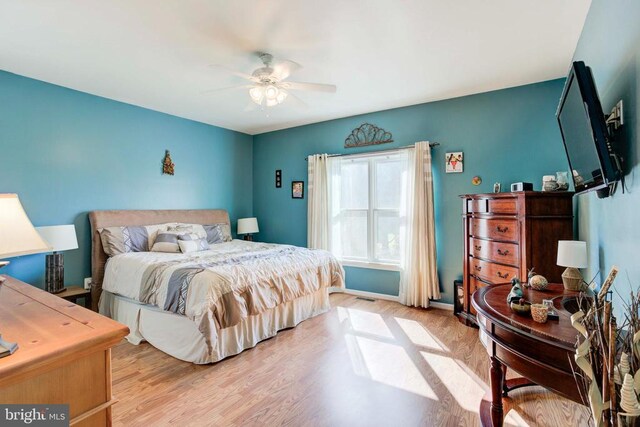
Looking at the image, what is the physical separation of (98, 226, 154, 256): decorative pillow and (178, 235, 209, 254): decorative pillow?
0.48 metres

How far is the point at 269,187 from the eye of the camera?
5.45 metres

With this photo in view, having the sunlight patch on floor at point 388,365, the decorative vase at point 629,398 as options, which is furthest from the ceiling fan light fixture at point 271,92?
the decorative vase at point 629,398

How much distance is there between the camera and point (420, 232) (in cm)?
387

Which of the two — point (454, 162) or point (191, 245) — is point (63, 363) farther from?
point (454, 162)

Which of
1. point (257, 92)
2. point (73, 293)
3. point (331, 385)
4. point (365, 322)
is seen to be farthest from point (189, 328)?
point (257, 92)

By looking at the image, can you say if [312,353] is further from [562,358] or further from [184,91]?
[184,91]

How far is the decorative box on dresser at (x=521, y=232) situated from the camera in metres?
2.61

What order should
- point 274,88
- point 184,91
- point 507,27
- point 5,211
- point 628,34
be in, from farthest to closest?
point 184,91, point 274,88, point 507,27, point 628,34, point 5,211

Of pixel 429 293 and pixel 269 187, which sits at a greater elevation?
pixel 269 187

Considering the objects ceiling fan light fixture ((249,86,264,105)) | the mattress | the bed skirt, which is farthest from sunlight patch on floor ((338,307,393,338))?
ceiling fan light fixture ((249,86,264,105))

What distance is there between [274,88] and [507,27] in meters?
1.87

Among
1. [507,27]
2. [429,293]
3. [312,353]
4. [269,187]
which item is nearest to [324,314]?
[312,353]

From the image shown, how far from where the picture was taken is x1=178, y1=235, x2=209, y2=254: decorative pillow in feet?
11.9

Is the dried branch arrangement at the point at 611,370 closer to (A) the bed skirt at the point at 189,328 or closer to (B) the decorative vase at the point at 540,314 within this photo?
(B) the decorative vase at the point at 540,314
